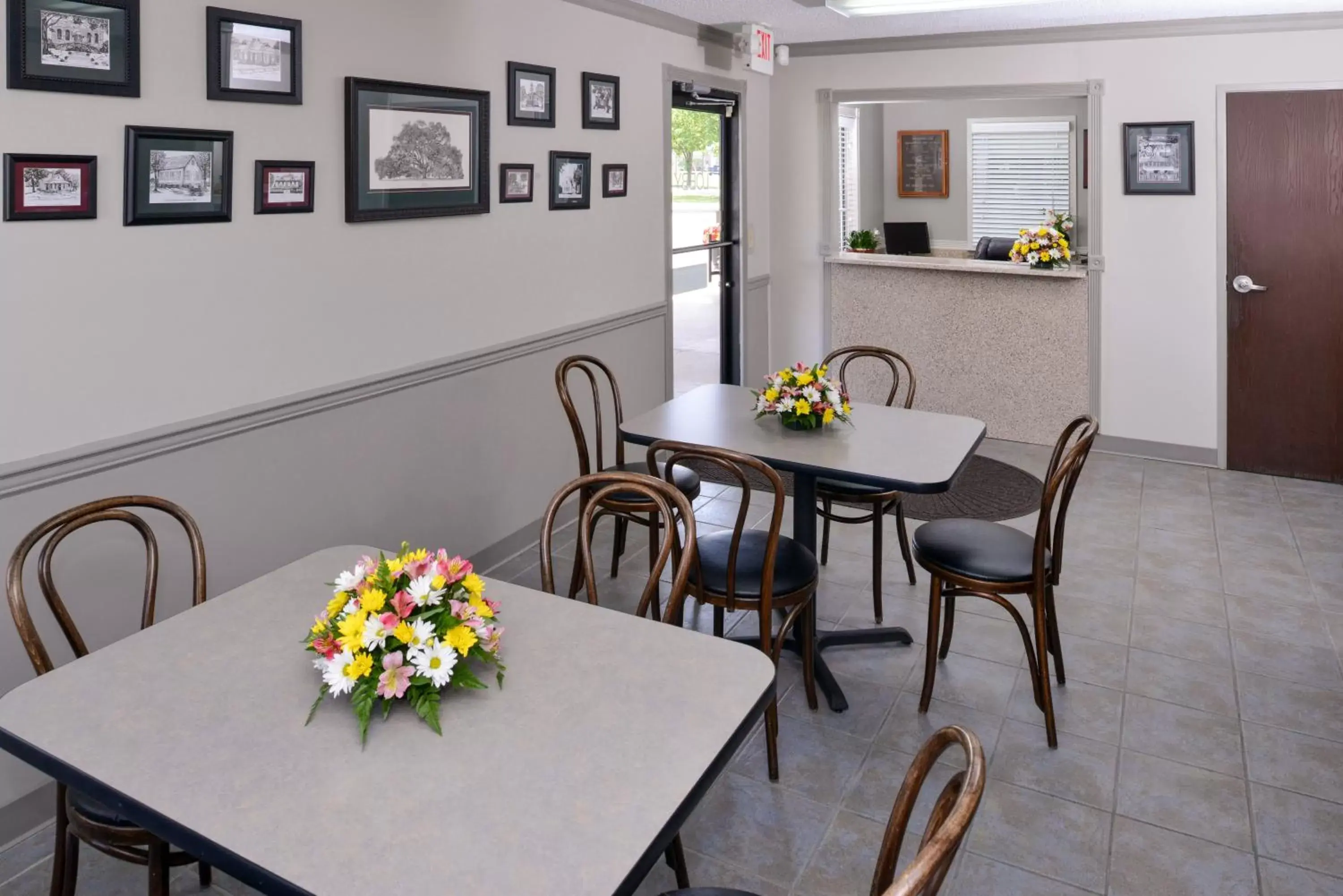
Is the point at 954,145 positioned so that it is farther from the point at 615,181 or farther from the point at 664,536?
the point at 664,536

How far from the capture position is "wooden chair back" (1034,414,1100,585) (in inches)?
104

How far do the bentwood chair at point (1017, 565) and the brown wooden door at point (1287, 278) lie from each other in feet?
9.84

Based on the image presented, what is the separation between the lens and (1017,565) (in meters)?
2.84

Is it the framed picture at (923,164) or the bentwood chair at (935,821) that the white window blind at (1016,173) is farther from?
the bentwood chair at (935,821)

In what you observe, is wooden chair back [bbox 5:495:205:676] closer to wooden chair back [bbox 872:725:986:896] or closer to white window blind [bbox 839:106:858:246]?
wooden chair back [bbox 872:725:986:896]

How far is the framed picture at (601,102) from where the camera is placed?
452 centimetres

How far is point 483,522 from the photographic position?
4.15 metres

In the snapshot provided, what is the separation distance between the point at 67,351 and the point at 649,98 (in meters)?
3.23

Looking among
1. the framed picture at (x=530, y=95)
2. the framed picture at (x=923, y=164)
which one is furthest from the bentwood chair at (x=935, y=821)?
the framed picture at (x=923, y=164)

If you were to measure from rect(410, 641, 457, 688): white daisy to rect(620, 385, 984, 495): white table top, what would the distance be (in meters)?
1.45

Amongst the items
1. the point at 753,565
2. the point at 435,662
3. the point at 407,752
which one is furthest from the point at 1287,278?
the point at 407,752

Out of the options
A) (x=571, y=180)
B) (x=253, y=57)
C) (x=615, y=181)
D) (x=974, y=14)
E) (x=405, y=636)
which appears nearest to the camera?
(x=405, y=636)

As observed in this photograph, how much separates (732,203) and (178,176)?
3859 millimetres

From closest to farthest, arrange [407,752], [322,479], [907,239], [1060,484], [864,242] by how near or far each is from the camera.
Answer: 1. [407,752]
2. [1060,484]
3. [322,479]
4. [864,242]
5. [907,239]
